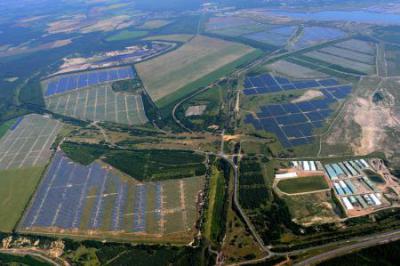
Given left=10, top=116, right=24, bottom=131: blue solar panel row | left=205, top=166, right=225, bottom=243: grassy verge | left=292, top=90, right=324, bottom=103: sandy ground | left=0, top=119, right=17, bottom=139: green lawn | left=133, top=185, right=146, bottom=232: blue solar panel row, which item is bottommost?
left=0, top=119, right=17, bottom=139: green lawn

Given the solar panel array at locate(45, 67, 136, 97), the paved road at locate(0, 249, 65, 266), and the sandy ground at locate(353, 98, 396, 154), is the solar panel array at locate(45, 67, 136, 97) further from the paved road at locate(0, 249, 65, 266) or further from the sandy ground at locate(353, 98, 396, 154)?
the sandy ground at locate(353, 98, 396, 154)

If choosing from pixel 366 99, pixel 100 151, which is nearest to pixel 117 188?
pixel 100 151

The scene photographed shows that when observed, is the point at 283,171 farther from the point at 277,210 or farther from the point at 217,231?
the point at 217,231

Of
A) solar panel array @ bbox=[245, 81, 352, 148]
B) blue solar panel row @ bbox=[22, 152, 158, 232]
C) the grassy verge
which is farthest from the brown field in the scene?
blue solar panel row @ bbox=[22, 152, 158, 232]

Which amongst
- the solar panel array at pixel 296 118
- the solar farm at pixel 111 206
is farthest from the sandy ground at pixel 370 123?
the solar farm at pixel 111 206

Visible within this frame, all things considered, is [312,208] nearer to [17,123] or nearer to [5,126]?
[17,123]

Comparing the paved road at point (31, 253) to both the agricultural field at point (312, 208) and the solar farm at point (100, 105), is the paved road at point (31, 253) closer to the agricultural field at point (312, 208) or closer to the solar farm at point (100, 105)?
the agricultural field at point (312, 208)
